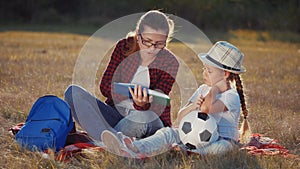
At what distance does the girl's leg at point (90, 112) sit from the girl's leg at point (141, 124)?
0.54 ft

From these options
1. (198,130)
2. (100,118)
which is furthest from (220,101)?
(100,118)

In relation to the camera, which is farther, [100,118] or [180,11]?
[180,11]

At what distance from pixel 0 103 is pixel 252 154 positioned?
3.18m

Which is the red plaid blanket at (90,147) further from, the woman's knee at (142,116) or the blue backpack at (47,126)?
the woman's knee at (142,116)

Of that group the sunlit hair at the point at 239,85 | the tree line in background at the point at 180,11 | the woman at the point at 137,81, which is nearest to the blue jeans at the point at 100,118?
the woman at the point at 137,81

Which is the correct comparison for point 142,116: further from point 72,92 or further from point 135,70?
point 72,92

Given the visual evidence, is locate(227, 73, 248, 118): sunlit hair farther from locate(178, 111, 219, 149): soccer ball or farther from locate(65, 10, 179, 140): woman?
locate(65, 10, 179, 140): woman

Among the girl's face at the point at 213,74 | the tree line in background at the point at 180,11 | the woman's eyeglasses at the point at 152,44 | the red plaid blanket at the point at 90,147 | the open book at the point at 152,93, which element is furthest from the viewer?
the tree line in background at the point at 180,11

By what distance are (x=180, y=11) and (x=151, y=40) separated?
74.8 feet

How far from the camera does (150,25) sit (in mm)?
4703

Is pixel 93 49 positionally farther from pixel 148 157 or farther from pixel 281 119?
pixel 148 157

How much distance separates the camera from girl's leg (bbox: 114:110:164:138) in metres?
4.72

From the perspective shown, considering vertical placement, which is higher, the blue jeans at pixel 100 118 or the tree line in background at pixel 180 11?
the tree line in background at pixel 180 11

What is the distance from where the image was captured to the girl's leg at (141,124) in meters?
4.72
